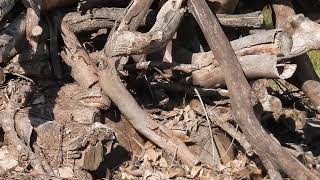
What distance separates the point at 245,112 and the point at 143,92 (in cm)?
115

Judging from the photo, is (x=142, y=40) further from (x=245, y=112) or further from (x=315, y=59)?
(x=315, y=59)

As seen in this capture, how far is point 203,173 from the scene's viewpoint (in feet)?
15.5

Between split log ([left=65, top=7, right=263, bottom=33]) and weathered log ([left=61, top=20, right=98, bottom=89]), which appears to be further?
split log ([left=65, top=7, right=263, bottom=33])

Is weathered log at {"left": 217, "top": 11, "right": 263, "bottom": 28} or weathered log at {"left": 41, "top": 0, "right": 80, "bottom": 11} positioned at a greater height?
weathered log at {"left": 41, "top": 0, "right": 80, "bottom": 11}

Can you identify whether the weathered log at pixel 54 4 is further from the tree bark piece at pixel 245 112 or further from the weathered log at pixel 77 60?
the tree bark piece at pixel 245 112

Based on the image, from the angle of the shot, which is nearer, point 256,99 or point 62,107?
point 256,99

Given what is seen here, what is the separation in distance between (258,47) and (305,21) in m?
0.41

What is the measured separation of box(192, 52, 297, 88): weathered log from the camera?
14.8 ft

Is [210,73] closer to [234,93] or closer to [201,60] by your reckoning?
[201,60]

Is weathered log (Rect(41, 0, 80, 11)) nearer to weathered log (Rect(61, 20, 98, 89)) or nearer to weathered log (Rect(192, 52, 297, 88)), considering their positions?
weathered log (Rect(61, 20, 98, 89))

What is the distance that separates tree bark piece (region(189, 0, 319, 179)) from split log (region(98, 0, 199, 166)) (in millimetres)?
497

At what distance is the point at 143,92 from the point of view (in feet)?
17.5

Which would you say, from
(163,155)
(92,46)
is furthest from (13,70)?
(163,155)

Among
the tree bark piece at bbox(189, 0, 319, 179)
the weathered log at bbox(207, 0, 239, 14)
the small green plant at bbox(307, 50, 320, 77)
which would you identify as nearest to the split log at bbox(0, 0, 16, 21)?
the tree bark piece at bbox(189, 0, 319, 179)
